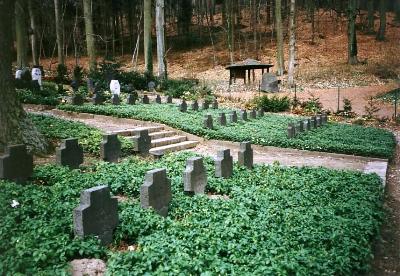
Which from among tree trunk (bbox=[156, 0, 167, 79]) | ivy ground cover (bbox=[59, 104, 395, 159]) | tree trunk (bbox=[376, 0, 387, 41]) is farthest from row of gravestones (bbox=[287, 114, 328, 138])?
tree trunk (bbox=[376, 0, 387, 41])

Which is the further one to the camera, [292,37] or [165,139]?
[292,37]

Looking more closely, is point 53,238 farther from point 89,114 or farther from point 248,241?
point 89,114

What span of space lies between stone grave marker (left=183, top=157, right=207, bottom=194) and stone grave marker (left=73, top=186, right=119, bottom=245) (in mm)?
1991

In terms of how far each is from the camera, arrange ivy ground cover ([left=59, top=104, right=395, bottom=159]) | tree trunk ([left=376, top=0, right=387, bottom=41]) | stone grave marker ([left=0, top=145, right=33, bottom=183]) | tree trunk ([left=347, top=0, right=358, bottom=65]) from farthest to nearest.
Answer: tree trunk ([left=376, top=0, right=387, bottom=41])
tree trunk ([left=347, top=0, right=358, bottom=65])
ivy ground cover ([left=59, top=104, right=395, bottom=159])
stone grave marker ([left=0, top=145, right=33, bottom=183])

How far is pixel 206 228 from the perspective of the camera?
5.45 m

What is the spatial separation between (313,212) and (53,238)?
12.2 feet

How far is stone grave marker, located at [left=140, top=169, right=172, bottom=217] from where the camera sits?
6.11m

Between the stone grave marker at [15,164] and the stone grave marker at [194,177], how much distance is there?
108 inches

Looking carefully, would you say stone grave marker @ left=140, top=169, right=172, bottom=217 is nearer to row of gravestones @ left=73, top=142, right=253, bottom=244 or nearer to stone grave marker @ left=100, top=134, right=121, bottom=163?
row of gravestones @ left=73, top=142, right=253, bottom=244

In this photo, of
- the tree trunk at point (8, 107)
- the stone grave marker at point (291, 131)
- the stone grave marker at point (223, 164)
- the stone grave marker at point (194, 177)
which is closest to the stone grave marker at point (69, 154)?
the tree trunk at point (8, 107)

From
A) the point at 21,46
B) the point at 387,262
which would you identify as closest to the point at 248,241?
the point at 387,262

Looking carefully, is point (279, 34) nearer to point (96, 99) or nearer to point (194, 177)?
point (96, 99)

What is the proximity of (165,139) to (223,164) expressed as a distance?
4.85 metres

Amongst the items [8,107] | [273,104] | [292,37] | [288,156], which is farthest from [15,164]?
[292,37]
